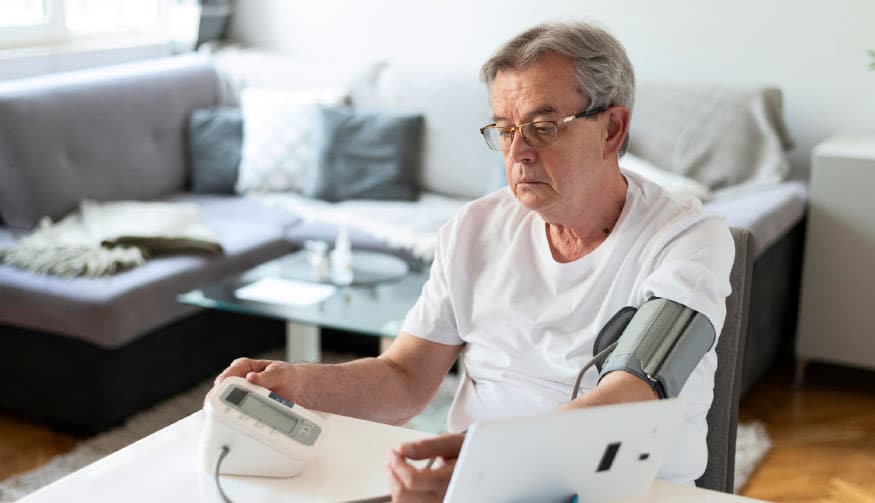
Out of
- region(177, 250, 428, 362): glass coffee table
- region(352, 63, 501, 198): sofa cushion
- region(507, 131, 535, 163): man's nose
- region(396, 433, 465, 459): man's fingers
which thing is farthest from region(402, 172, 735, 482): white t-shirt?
region(352, 63, 501, 198): sofa cushion

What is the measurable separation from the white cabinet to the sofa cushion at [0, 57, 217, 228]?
224 centimetres

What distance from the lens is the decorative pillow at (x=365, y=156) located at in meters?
3.76

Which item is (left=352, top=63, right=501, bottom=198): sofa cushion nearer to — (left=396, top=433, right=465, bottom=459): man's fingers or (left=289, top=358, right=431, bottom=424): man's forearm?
(left=289, top=358, right=431, bottom=424): man's forearm

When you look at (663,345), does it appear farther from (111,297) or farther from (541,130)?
(111,297)

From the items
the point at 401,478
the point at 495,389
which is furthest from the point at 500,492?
the point at 495,389

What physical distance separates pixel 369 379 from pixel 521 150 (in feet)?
1.27

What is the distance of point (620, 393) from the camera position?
49.8 inches

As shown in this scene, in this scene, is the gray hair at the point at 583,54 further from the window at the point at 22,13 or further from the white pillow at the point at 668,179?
→ the window at the point at 22,13

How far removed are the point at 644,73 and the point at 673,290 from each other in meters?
2.55

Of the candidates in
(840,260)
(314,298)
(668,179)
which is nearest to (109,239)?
(314,298)

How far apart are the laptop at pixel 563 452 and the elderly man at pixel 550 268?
35 centimetres

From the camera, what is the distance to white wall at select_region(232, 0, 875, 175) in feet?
11.5

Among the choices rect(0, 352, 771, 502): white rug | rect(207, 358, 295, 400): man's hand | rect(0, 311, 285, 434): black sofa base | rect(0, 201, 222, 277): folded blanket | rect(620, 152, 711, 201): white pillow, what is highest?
rect(207, 358, 295, 400): man's hand

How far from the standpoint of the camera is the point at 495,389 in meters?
1.58
